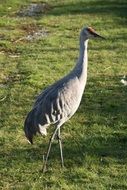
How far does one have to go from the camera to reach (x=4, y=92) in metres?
8.73

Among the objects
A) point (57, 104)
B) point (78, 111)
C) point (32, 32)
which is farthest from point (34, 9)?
point (57, 104)

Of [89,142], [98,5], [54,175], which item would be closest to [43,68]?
[89,142]

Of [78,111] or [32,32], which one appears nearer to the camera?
[78,111]

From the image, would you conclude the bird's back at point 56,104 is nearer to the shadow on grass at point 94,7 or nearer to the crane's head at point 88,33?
the crane's head at point 88,33

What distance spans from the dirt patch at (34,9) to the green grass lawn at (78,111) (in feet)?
1.75

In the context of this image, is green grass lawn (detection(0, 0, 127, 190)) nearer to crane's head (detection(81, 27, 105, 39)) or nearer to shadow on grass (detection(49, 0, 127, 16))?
shadow on grass (detection(49, 0, 127, 16))

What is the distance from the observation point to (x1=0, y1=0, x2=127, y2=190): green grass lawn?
6.15 meters

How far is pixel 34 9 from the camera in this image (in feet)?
54.3

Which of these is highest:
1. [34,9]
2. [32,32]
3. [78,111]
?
[34,9]

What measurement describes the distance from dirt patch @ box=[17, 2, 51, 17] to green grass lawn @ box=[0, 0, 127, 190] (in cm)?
53

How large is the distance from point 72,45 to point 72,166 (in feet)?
19.9

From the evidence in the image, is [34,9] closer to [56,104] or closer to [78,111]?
[78,111]

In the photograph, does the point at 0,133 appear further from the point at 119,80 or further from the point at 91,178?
the point at 119,80

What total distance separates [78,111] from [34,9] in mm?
8974
